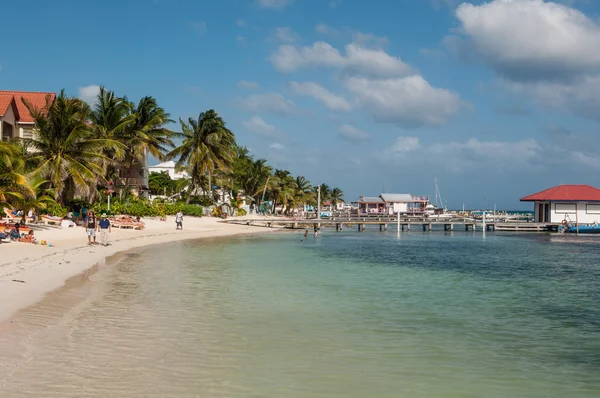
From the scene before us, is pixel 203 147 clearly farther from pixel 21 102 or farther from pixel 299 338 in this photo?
pixel 299 338

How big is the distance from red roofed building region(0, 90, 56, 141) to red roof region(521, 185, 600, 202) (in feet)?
183

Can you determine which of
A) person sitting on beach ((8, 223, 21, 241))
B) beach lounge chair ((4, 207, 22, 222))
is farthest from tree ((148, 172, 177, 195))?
person sitting on beach ((8, 223, 21, 241))

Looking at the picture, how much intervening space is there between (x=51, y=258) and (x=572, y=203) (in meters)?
61.0

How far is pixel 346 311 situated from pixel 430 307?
237 cm

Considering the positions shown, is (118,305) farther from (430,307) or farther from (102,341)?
(430,307)

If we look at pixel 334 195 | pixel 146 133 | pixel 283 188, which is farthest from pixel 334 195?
pixel 146 133

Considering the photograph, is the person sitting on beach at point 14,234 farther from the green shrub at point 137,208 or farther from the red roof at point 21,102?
the red roof at point 21,102

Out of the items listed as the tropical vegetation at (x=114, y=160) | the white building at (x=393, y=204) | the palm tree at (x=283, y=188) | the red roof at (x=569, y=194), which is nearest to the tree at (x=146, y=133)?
the tropical vegetation at (x=114, y=160)

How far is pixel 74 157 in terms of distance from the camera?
32969 mm

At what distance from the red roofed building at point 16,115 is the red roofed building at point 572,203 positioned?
184 ft

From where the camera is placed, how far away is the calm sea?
7074 mm

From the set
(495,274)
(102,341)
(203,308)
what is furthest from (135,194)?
(102,341)

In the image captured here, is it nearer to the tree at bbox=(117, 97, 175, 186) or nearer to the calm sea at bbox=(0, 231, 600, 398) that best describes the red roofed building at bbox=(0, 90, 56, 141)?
the tree at bbox=(117, 97, 175, 186)

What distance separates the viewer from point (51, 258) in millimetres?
19438
